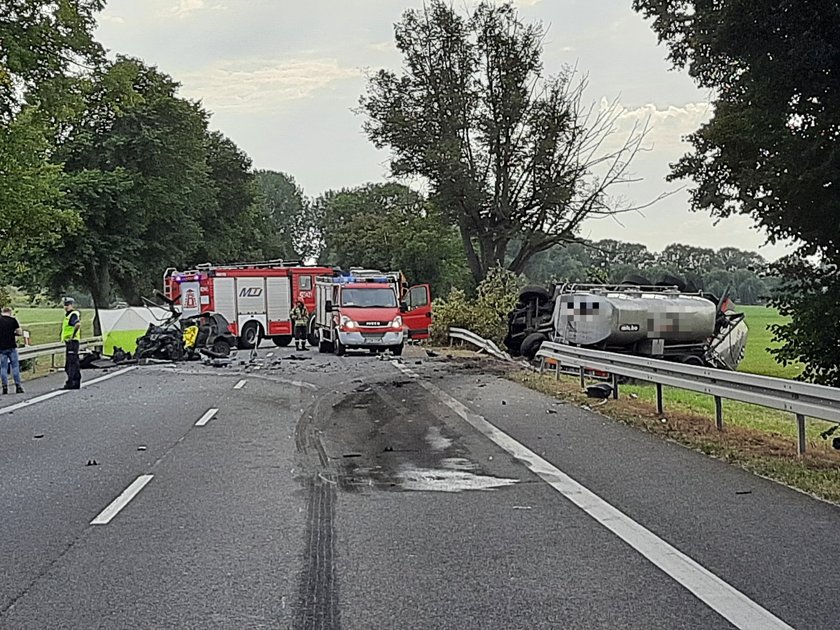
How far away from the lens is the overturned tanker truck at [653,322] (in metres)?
23.3

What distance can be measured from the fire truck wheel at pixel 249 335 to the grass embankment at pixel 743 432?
1870cm

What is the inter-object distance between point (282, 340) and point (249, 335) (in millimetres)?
2266

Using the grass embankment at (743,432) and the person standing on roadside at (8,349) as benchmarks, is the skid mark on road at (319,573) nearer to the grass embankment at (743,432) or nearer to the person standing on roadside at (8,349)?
the grass embankment at (743,432)

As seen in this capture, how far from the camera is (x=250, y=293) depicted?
1519 inches

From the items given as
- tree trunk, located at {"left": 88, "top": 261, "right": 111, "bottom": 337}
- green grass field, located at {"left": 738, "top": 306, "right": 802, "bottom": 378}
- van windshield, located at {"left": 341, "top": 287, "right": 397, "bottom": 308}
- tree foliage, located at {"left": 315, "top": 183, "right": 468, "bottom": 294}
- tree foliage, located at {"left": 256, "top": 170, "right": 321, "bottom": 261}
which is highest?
tree foliage, located at {"left": 256, "top": 170, "right": 321, "bottom": 261}

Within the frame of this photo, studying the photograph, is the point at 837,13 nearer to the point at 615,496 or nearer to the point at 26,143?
the point at 615,496

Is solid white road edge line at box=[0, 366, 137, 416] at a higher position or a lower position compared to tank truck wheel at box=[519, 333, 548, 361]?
lower

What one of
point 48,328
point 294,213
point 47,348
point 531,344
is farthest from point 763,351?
point 294,213

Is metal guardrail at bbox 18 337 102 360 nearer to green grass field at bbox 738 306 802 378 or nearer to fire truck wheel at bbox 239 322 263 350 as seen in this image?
fire truck wheel at bbox 239 322 263 350

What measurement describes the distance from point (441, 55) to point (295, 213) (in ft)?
321

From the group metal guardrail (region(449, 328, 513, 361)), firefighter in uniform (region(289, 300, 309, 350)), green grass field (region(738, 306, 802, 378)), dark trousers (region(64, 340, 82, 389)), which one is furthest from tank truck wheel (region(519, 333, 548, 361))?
dark trousers (region(64, 340, 82, 389))

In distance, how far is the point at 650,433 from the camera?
1320 cm

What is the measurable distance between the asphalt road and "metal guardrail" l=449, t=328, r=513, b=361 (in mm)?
14999

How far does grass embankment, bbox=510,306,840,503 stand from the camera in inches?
391
